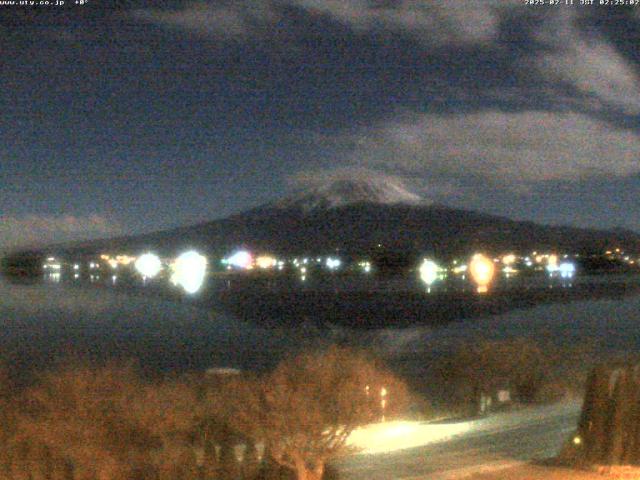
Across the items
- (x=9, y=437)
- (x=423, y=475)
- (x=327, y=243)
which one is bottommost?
(x=423, y=475)

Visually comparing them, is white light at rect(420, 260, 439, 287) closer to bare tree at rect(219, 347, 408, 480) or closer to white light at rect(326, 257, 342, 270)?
white light at rect(326, 257, 342, 270)

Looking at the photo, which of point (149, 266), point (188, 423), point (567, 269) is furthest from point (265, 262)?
point (188, 423)

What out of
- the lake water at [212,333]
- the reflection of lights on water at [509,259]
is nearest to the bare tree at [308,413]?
the lake water at [212,333]

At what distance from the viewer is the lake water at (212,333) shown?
1580 inches

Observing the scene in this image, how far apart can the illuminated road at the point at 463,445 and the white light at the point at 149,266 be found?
70868 mm

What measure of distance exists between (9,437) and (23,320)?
36478mm

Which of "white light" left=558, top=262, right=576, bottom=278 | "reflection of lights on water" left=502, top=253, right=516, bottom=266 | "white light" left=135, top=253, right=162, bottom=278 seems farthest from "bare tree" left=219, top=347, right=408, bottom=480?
"white light" left=135, top=253, right=162, bottom=278

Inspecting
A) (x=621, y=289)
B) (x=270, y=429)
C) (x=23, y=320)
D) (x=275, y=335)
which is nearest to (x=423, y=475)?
(x=270, y=429)

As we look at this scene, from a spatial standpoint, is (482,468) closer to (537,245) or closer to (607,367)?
(607,367)

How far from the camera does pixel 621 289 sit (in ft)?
227

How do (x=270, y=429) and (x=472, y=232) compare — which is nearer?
(x=270, y=429)

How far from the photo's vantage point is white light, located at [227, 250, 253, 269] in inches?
4025

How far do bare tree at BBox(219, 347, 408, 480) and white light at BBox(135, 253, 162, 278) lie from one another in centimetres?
7722

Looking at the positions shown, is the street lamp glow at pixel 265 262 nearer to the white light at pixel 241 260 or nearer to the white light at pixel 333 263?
the white light at pixel 241 260
